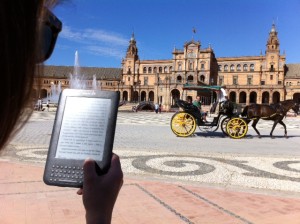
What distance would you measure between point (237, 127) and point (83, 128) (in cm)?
1142

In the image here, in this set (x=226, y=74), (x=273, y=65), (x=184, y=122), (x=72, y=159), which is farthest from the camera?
(x=226, y=74)

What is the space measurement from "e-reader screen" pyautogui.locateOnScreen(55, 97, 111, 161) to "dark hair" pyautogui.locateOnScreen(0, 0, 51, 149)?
0.60 m

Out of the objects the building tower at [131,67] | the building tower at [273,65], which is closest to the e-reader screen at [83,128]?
the building tower at [273,65]

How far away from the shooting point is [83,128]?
1.40 m

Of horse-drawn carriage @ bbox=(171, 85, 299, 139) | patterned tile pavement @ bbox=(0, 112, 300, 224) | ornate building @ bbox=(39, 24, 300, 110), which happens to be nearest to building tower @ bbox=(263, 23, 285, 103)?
ornate building @ bbox=(39, 24, 300, 110)

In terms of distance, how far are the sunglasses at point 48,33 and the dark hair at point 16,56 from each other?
1.8 inches

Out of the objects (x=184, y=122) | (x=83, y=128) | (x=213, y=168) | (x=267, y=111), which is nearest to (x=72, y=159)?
(x=83, y=128)

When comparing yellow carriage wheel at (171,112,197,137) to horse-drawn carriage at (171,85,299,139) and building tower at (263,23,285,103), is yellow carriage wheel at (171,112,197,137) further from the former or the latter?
building tower at (263,23,285,103)

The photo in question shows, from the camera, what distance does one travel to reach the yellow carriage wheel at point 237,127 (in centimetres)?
1220

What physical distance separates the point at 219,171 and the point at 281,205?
1.92 meters

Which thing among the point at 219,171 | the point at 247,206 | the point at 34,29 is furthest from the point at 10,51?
the point at 219,171

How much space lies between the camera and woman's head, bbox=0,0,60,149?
0.62 metres

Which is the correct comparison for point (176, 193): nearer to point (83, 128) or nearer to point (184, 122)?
point (83, 128)

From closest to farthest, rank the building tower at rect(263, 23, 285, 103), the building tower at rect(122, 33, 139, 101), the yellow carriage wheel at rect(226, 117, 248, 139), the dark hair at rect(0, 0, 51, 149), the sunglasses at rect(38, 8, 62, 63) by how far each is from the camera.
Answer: the dark hair at rect(0, 0, 51, 149) < the sunglasses at rect(38, 8, 62, 63) < the yellow carriage wheel at rect(226, 117, 248, 139) < the building tower at rect(263, 23, 285, 103) < the building tower at rect(122, 33, 139, 101)
